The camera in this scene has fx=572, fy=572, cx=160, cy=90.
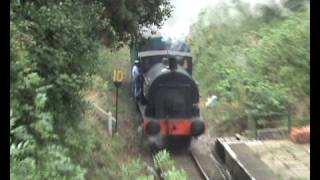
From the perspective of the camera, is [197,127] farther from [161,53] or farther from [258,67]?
[258,67]

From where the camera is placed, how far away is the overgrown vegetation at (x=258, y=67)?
1675 centimetres

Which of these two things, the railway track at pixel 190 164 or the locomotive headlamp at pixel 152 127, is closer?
the railway track at pixel 190 164

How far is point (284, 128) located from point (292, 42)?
3.42 meters

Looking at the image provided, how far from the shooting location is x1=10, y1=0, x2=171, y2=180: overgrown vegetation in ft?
22.1

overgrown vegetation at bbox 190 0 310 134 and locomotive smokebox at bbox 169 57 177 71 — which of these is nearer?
locomotive smokebox at bbox 169 57 177 71

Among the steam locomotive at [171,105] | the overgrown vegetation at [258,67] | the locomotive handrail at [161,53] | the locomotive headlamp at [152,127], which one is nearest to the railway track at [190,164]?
the steam locomotive at [171,105]

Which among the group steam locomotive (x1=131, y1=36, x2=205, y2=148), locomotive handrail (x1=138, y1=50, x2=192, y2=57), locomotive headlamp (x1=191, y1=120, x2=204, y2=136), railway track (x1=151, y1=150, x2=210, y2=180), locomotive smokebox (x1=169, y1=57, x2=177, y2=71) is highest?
locomotive handrail (x1=138, y1=50, x2=192, y2=57)

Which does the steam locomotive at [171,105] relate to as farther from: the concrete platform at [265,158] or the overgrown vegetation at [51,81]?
the overgrown vegetation at [51,81]

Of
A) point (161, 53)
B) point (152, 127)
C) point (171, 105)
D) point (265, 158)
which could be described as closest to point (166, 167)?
point (265, 158)

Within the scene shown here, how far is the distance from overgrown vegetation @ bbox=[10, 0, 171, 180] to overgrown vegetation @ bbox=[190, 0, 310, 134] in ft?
21.6

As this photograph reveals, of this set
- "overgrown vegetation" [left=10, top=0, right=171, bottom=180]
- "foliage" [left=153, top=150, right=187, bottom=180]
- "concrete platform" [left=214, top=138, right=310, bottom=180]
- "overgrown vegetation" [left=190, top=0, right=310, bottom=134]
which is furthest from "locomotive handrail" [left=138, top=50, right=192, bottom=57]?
"foliage" [left=153, top=150, right=187, bottom=180]

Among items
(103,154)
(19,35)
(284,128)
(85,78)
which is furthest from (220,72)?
(19,35)

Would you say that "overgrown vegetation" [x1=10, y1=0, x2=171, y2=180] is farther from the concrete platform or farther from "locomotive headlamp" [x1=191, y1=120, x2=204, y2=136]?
"locomotive headlamp" [x1=191, y1=120, x2=204, y2=136]

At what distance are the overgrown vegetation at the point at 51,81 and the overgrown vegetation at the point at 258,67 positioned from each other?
6.59 m
